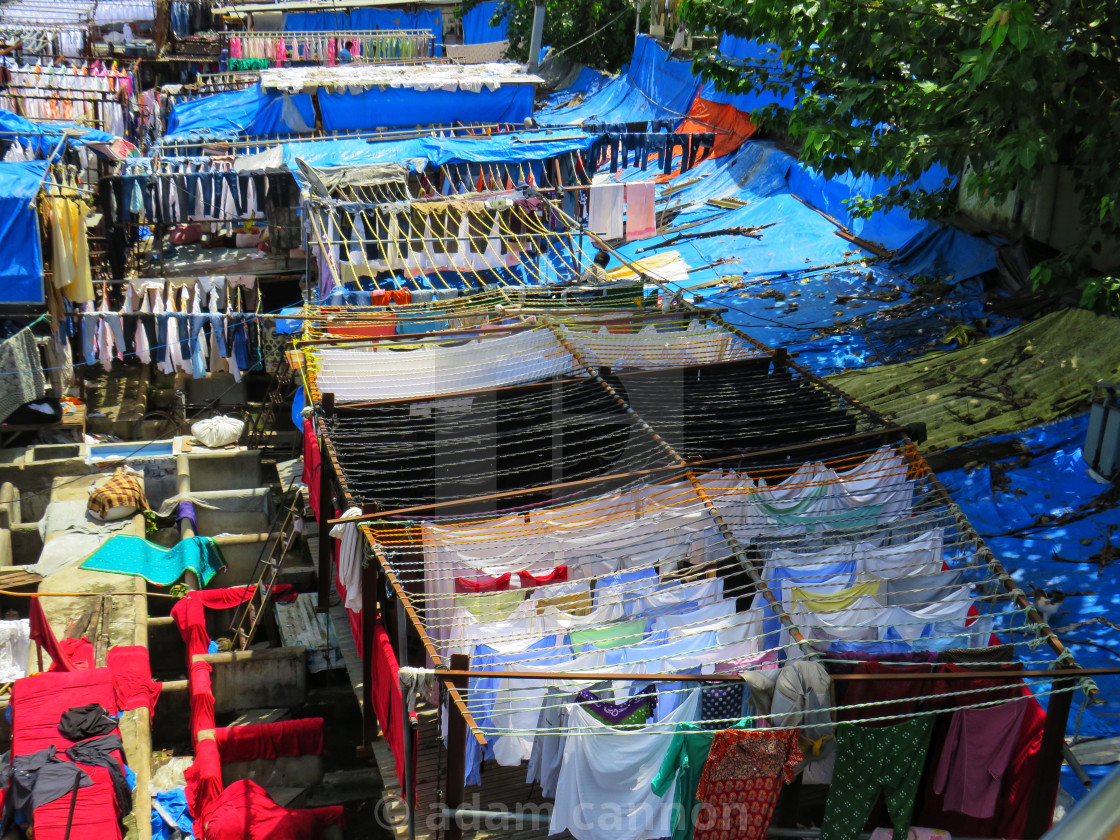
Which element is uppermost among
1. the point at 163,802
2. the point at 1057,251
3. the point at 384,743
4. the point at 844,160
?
the point at 844,160

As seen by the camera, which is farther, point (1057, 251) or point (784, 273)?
point (784, 273)

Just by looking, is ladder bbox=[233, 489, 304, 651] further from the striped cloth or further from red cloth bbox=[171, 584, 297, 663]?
the striped cloth

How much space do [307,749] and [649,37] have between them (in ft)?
92.2

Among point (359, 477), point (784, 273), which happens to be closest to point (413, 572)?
point (359, 477)

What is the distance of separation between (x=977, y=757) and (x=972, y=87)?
6460mm

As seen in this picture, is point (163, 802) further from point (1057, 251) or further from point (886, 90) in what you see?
point (1057, 251)

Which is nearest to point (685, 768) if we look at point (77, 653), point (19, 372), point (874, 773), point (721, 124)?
point (874, 773)

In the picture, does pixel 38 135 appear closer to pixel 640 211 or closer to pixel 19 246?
pixel 19 246

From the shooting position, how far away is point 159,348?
21.4 metres

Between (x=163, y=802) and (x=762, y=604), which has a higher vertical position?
(x=762, y=604)

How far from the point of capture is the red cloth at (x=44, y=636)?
49.1 feet

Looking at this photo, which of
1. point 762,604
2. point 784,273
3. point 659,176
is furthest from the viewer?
point 659,176

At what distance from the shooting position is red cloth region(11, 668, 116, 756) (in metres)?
13.6

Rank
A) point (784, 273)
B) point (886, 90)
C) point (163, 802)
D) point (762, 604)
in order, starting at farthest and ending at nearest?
point (784, 273)
point (163, 802)
point (886, 90)
point (762, 604)
